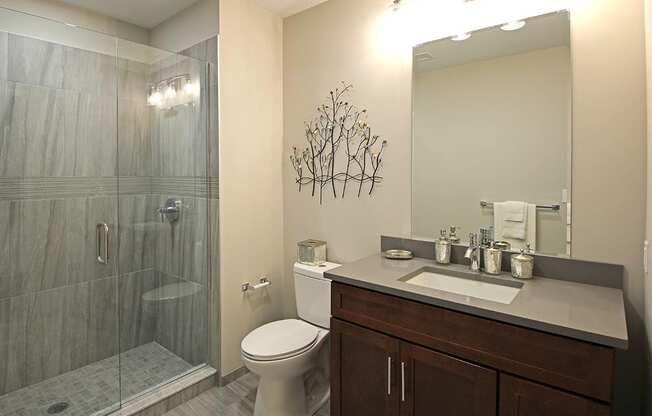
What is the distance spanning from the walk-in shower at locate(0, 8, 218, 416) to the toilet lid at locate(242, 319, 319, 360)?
50 cm

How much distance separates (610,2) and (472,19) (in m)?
0.56

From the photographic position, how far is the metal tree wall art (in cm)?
221

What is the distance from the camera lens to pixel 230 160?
2328 millimetres

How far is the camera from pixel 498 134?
5.84 feet

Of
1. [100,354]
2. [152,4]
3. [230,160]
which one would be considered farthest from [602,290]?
[152,4]

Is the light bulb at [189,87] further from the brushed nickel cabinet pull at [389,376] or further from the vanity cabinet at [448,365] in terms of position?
the brushed nickel cabinet pull at [389,376]

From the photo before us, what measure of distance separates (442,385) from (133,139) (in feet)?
7.60

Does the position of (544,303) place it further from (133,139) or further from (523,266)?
(133,139)

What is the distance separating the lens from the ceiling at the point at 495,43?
1.60 m

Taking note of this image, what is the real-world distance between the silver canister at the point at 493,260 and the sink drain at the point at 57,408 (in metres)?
2.43

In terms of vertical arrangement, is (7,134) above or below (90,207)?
above

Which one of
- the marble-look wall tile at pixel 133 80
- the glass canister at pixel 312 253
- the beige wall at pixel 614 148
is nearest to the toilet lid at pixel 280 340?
the glass canister at pixel 312 253

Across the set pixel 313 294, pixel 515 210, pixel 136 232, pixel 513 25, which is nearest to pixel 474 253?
pixel 515 210

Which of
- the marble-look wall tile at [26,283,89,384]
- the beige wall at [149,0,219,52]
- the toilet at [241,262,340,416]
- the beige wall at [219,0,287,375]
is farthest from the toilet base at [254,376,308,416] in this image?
the beige wall at [149,0,219,52]
